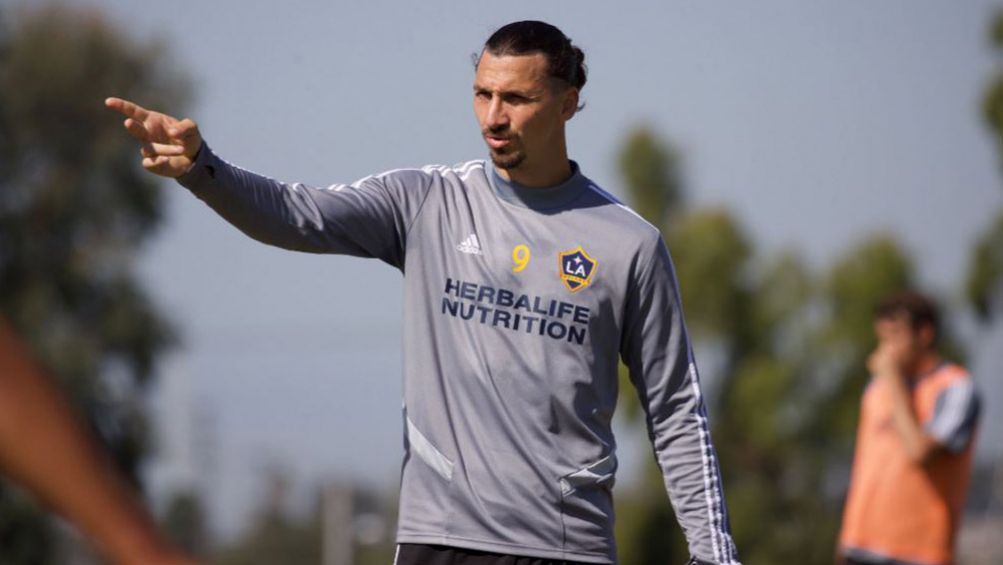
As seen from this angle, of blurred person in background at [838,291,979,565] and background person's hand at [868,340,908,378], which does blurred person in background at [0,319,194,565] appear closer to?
blurred person in background at [838,291,979,565]

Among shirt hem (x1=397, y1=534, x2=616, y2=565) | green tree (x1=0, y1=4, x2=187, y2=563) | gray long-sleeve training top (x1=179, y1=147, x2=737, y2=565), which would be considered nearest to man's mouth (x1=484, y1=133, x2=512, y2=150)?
gray long-sleeve training top (x1=179, y1=147, x2=737, y2=565)

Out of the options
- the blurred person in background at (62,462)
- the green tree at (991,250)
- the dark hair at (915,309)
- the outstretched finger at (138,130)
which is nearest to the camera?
the blurred person in background at (62,462)

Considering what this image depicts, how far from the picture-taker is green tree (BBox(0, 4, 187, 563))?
1004 inches

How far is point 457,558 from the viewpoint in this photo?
14.5 ft

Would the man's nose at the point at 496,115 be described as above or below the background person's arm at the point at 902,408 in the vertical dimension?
above

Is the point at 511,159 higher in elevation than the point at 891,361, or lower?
higher

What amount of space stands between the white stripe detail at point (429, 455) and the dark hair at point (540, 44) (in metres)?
1.06

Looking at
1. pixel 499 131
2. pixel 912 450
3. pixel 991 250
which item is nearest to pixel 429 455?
pixel 499 131

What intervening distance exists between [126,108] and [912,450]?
224 inches

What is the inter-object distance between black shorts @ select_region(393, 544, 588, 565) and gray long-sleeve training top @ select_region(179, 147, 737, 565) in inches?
1.1

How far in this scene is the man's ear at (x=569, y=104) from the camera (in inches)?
186

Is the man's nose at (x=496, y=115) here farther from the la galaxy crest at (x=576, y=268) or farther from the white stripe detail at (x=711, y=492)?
the white stripe detail at (x=711, y=492)

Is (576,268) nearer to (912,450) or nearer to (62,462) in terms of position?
(62,462)

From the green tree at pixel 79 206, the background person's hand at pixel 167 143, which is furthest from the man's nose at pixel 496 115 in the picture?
the green tree at pixel 79 206
